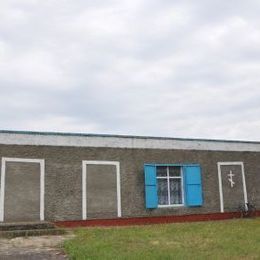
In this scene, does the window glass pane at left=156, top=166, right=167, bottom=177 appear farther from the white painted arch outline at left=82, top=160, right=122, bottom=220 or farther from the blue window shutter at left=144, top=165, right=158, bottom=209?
the white painted arch outline at left=82, top=160, right=122, bottom=220

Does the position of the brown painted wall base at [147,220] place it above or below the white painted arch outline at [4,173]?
below

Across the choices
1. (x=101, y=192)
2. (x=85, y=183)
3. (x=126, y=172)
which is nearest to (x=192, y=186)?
(x=126, y=172)

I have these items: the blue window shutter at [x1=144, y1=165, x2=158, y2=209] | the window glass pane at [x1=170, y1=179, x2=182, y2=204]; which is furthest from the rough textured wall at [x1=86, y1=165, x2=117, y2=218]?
the window glass pane at [x1=170, y1=179, x2=182, y2=204]

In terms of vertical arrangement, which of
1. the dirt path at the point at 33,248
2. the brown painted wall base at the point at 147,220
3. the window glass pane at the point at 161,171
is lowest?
the dirt path at the point at 33,248

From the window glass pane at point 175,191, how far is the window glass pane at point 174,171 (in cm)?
21

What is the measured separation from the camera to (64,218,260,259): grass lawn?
9.52 m

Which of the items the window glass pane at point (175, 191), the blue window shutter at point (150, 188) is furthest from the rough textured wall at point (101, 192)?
the window glass pane at point (175, 191)

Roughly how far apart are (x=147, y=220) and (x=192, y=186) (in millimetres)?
2086

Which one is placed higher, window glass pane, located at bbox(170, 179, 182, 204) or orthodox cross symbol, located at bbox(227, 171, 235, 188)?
orthodox cross symbol, located at bbox(227, 171, 235, 188)

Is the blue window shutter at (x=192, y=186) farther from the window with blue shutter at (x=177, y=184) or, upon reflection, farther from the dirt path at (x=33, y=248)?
the dirt path at (x=33, y=248)

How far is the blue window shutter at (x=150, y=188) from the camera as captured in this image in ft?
54.4

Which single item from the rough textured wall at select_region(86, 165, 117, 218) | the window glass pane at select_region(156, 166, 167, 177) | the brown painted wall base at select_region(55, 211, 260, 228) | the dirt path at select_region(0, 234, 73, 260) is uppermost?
the window glass pane at select_region(156, 166, 167, 177)

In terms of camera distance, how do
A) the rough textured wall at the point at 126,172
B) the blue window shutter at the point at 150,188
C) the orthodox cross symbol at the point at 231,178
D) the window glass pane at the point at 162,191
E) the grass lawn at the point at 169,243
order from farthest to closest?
the orthodox cross symbol at the point at 231,178 < the window glass pane at the point at 162,191 < the blue window shutter at the point at 150,188 < the rough textured wall at the point at 126,172 < the grass lawn at the point at 169,243

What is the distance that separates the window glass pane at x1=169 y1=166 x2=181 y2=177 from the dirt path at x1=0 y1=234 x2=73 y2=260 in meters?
5.86
